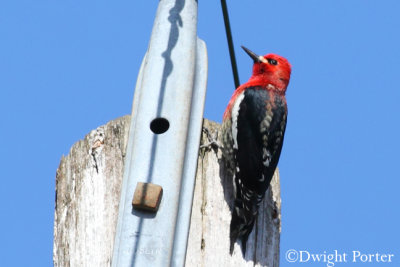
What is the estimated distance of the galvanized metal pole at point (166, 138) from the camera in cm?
287

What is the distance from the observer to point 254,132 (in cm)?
557

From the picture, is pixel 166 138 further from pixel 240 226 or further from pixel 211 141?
pixel 211 141

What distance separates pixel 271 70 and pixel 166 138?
3.50m

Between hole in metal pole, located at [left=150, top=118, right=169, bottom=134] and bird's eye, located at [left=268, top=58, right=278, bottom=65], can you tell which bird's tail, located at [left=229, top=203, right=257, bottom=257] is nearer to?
hole in metal pole, located at [left=150, top=118, right=169, bottom=134]

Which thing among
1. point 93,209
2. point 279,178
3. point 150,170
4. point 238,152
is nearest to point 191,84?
point 150,170

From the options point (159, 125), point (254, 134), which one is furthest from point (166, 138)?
point (254, 134)

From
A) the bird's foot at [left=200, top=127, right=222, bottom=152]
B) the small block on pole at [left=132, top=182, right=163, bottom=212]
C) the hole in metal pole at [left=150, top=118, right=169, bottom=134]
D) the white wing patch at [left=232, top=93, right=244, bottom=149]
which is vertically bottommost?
the small block on pole at [left=132, top=182, right=163, bottom=212]

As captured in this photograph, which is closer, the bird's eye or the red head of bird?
the red head of bird

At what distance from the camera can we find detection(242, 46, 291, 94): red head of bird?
6.46 meters

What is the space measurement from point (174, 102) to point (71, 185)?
38.9 inches

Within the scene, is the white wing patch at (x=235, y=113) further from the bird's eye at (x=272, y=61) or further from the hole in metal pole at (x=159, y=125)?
the hole in metal pole at (x=159, y=125)

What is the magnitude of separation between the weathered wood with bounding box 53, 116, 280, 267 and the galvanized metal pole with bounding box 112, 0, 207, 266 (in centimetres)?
58

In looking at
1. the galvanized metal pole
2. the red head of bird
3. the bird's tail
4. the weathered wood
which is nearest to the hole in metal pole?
the galvanized metal pole

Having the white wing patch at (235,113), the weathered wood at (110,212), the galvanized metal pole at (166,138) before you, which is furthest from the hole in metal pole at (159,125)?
the white wing patch at (235,113)
